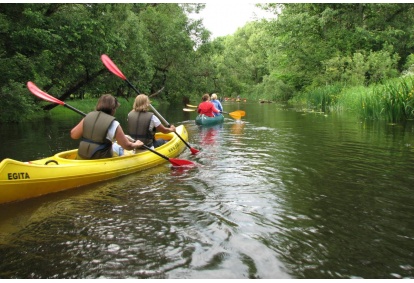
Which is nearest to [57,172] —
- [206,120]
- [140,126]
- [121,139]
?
[121,139]

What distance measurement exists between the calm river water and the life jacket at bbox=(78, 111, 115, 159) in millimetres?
509

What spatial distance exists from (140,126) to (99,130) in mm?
1453

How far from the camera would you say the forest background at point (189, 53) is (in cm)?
1083

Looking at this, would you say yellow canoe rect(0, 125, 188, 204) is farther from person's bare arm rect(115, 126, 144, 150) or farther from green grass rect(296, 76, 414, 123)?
green grass rect(296, 76, 414, 123)

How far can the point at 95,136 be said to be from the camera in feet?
16.6

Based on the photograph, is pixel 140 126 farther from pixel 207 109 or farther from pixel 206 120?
pixel 207 109

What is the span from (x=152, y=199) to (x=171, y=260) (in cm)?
161

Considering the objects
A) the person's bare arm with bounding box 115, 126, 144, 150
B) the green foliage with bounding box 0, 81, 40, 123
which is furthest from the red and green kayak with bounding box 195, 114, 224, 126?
the person's bare arm with bounding box 115, 126, 144, 150

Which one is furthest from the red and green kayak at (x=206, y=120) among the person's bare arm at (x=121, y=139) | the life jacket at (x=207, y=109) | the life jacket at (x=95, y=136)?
the life jacket at (x=95, y=136)

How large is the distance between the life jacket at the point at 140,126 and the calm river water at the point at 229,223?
26.8 inches

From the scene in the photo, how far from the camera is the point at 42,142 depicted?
8.64 meters

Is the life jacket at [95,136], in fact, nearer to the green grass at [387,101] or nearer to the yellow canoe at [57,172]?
the yellow canoe at [57,172]

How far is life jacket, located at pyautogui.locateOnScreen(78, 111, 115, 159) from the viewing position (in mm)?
4977

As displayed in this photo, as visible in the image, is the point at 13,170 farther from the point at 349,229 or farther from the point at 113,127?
the point at 349,229
